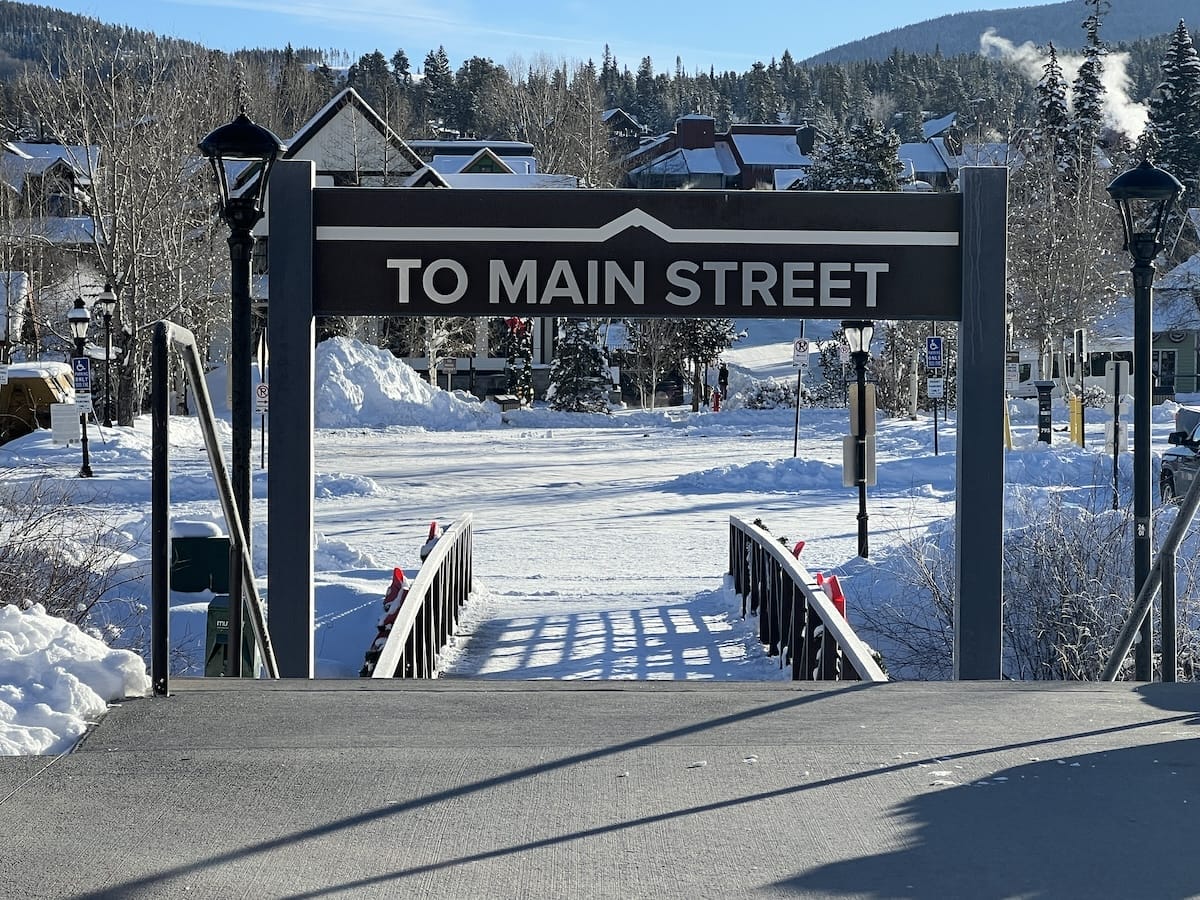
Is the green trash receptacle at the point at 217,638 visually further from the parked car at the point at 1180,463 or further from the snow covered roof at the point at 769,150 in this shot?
the snow covered roof at the point at 769,150

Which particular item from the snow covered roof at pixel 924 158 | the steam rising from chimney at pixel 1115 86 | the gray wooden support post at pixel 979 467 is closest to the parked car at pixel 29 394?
A: the gray wooden support post at pixel 979 467

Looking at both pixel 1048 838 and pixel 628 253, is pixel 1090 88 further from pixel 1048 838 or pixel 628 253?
pixel 1048 838

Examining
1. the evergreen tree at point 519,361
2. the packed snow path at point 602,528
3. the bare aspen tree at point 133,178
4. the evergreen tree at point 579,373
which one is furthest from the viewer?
the evergreen tree at point 519,361

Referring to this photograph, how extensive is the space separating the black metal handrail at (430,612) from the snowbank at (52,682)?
7.10ft

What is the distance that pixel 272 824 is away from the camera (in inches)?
145

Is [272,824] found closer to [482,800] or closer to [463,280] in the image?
[482,800]

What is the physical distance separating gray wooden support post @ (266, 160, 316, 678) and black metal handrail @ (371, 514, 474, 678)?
1.92 feet

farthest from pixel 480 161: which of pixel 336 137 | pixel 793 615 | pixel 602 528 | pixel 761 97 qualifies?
pixel 761 97

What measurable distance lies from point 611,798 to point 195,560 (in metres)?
6.64

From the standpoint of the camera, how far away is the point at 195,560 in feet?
32.3

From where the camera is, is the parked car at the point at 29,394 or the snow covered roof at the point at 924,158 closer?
the parked car at the point at 29,394

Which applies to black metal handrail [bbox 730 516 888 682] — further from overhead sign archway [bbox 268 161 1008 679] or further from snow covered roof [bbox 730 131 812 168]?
snow covered roof [bbox 730 131 812 168]

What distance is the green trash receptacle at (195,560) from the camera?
9867 millimetres

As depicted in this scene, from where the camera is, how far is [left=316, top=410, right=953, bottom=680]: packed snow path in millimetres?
11039
